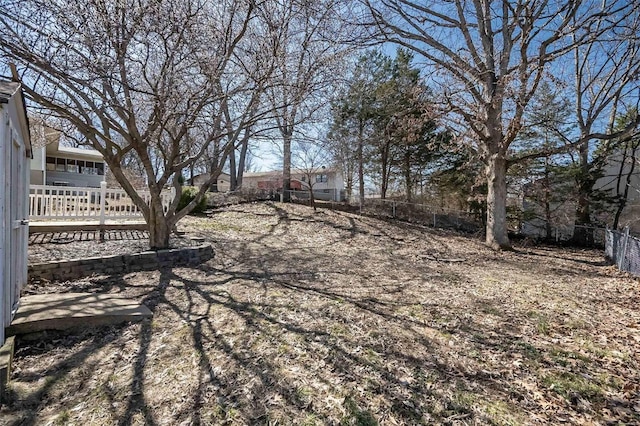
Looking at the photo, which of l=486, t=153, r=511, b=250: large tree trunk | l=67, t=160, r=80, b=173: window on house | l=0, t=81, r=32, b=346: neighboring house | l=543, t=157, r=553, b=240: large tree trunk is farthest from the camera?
l=67, t=160, r=80, b=173: window on house

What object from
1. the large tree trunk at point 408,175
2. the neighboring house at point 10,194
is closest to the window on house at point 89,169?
the large tree trunk at point 408,175

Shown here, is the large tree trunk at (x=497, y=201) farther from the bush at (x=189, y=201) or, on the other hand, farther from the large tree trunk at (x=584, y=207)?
the bush at (x=189, y=201)

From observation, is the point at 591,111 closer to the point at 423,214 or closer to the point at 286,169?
the point at 423,214

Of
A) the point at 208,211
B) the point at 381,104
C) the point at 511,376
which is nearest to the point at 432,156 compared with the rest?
the point at 381,104

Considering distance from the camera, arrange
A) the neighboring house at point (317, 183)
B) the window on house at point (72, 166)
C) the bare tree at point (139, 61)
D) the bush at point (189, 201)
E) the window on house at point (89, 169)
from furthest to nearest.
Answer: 1. the window on house at point (89, 169)
2. the window on house at point (72, 166)
3. the neighboring house at point (317, 183)
4. the bush at point (189, 201)
5. the bare tree at point (139, 61)

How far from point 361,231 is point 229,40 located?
6.78 m

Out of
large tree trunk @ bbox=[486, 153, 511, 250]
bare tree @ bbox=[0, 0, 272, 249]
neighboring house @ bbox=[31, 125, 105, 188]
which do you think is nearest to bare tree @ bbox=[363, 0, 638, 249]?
large tree trunk @ bbox=[486, 153, 511, 250]

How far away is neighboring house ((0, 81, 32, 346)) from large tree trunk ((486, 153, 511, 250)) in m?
9.69

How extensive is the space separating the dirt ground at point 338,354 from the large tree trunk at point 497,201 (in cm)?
366

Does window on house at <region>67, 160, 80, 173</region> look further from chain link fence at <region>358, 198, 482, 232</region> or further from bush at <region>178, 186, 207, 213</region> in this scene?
chain link fence at <region>358, 198, 482, 232</region>

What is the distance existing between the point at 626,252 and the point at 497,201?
120 inches

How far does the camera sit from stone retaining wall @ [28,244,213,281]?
460cm

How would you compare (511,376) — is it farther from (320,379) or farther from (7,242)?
(7,242)

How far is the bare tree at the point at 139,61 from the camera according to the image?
4.24 metres
